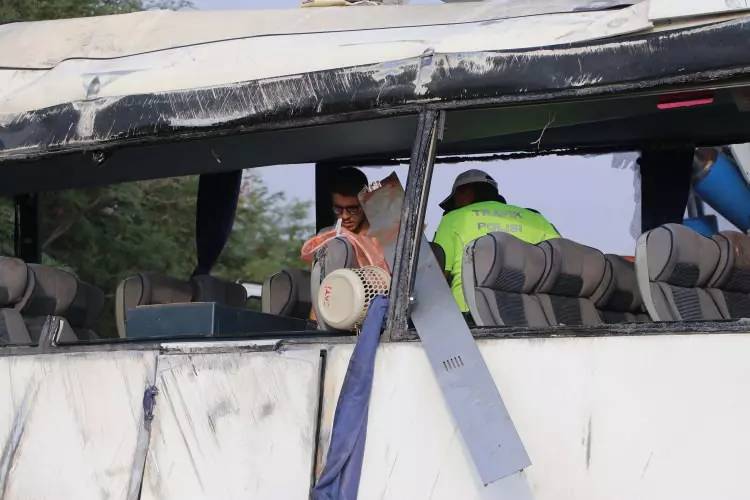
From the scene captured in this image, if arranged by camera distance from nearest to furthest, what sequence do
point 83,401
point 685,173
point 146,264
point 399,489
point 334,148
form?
point 399,489 < point 83,401 < point 334,148 < point 685,173 < point 146,264

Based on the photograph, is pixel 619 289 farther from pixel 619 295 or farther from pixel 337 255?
pixel 337 255

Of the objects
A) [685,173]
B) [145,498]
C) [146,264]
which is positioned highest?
[146,264]

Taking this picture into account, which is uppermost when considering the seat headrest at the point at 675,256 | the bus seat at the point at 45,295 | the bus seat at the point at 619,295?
the bus seat at the point at 45,295

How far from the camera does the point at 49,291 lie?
6.25m

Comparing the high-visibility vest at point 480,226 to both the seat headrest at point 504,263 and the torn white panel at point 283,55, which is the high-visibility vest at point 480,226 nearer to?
the seat headrest at point 504,263

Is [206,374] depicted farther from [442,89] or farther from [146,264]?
[146,264]

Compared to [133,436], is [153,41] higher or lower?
higher

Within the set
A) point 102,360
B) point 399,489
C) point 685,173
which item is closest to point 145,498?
point 102,360

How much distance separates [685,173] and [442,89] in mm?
2467

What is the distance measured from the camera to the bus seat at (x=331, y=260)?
16.0 ft

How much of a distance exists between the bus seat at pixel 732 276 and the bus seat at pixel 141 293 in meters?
2.78

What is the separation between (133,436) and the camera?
4.80 m

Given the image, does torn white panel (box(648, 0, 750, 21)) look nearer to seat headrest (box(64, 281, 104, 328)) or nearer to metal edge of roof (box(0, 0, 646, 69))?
metal edge of roof (box(0, 0, 646, 69))

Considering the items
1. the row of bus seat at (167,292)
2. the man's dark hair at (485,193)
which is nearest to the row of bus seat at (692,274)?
the man's dark hair at (485,193)
